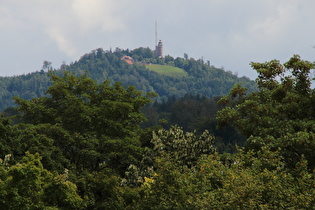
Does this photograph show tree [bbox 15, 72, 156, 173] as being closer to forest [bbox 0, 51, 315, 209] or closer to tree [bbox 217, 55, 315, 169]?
forest [bbox 0, 51, 315, 209]

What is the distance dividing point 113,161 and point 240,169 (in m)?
17.2

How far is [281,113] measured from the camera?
29.9 metres

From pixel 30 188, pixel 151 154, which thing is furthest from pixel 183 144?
pixel 30 188

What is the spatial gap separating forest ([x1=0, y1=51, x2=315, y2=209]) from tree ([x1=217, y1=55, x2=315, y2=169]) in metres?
0.06

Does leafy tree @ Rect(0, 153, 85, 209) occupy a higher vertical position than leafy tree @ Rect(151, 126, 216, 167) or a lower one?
lower

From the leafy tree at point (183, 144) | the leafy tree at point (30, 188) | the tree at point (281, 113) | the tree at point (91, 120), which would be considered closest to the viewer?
the leafy tree at point (30, 188)

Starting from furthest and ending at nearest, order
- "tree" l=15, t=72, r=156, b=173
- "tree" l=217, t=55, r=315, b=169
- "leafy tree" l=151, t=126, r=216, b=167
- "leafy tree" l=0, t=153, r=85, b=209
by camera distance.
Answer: "tree" l=15, t=72, r=156, b=173, "leafy tree" l=151, t=126, r=216, b=167, "tree" l=217, t=55, r=315, b=169, "leafy tree" l=0, t=153, r=85, b=209

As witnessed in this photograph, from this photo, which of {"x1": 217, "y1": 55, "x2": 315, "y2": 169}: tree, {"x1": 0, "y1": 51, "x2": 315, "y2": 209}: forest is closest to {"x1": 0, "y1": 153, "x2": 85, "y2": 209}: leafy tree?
{"x1": 0, "y1": 51, "x2": 315, "y2": 209}: forest

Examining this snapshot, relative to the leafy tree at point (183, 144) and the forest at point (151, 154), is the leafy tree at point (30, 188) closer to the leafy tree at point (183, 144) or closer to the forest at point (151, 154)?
the forest at point (151, 154)

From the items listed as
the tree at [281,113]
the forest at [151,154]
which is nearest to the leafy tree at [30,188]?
the forest at [151,154]

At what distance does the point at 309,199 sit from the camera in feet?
62.8

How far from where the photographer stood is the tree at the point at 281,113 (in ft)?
90.9

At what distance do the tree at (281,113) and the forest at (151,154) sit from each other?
55mm

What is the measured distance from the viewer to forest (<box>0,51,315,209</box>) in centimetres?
2173
